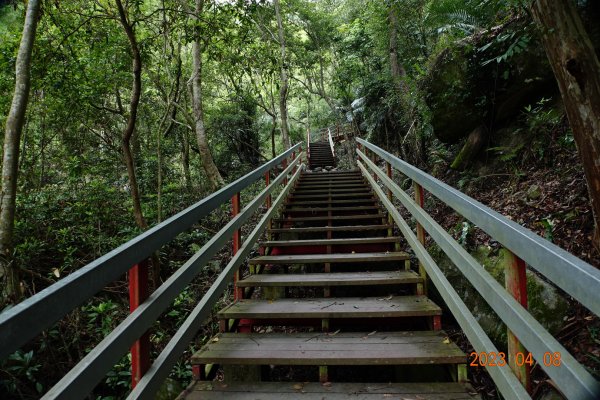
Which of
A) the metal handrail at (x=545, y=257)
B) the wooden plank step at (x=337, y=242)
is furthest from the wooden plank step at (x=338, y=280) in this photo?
the metal handrail at (x=545, y=257)

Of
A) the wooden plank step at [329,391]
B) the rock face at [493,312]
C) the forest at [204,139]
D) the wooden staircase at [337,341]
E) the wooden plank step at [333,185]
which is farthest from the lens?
the wooden plank step at [333,185]

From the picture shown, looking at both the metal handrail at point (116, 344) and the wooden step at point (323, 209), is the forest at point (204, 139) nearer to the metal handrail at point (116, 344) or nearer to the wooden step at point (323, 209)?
the wooden step at point (323, 209)

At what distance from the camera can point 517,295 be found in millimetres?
1338

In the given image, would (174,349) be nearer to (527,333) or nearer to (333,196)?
(527,333)

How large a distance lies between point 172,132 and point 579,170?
10.3 meters

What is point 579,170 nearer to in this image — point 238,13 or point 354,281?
point 354,281

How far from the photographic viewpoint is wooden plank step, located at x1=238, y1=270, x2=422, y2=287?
2.94 meters

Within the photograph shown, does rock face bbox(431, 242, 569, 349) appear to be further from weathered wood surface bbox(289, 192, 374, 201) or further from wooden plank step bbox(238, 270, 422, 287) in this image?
weathered wood surface bbox(289, 192, 374, 201)

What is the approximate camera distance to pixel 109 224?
257 inches

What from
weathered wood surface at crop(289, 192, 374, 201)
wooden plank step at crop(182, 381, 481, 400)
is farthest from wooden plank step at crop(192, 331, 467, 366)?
weathered wood surface at crop(289, 192, 374, 201)

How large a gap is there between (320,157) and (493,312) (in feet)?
53.3

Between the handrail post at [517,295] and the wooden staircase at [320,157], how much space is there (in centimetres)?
1632

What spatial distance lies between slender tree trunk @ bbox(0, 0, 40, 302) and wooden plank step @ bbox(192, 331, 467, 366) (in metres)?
2.80

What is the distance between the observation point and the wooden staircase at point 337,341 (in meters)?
1.92
